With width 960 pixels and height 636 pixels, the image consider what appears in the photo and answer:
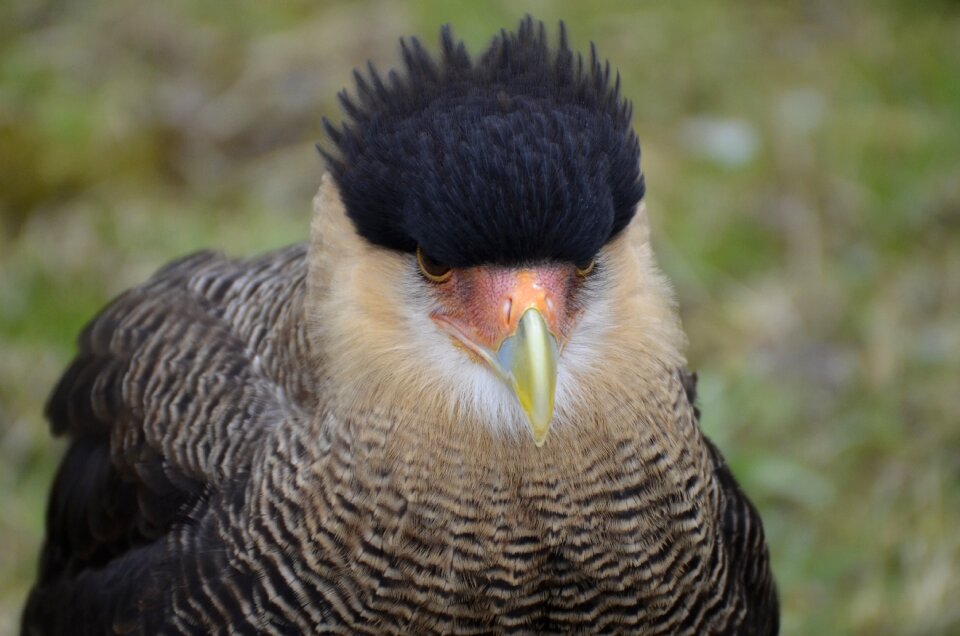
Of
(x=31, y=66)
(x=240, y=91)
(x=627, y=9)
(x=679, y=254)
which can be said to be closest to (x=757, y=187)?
(x=679, y=254)

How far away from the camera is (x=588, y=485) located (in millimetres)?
2850

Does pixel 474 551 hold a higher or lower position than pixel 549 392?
lower

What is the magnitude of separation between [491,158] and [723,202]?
4.13 m

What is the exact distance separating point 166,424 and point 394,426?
75 centimetres

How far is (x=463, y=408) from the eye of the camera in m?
2.78

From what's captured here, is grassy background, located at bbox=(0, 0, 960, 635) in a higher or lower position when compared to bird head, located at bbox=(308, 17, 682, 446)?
lower

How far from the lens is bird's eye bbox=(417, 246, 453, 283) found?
8.90 ft

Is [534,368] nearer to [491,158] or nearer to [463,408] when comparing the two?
[463,408]

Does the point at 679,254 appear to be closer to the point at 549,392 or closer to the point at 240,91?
the point at 240,91

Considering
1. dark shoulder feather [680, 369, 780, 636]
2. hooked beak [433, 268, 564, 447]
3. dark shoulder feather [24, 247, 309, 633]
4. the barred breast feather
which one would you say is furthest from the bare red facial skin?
dark shoulder feather [680, 369, 780, 636]

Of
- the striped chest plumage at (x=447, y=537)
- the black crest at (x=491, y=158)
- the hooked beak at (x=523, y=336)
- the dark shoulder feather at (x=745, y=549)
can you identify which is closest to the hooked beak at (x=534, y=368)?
the hooked beak at (x=523, y=336)

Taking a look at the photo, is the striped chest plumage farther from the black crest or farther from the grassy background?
the grassy background

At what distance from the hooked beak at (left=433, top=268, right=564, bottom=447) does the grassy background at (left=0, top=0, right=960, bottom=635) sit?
245 centimetres

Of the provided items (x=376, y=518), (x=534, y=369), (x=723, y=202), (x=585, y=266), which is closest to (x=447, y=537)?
(x=376, y=518)
